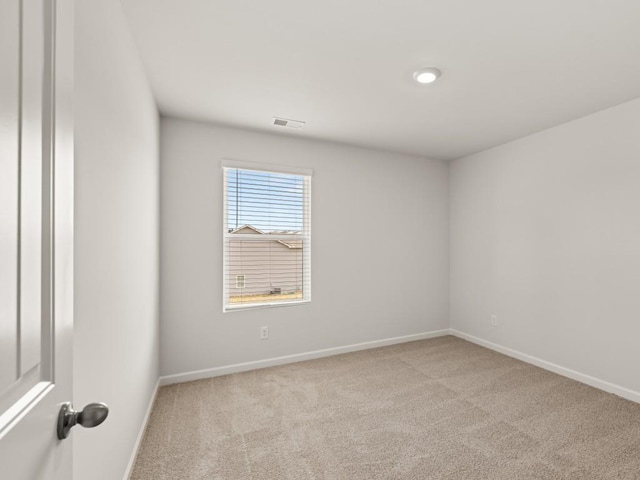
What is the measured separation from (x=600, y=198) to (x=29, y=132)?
12.2 feet

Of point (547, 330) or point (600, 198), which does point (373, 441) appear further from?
point (600, 198)

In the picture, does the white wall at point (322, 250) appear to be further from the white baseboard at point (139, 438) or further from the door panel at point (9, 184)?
the door panel at point (9, 184)

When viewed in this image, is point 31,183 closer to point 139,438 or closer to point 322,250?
point 139,438

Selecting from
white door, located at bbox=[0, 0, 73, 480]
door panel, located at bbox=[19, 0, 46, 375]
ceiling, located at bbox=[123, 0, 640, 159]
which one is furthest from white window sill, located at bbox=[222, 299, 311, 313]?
door panel, located at bbox=[19, 0, 46, 375]

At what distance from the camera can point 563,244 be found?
3049 mm

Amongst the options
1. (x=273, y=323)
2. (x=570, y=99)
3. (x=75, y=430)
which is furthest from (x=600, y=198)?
(x=75, y=430)

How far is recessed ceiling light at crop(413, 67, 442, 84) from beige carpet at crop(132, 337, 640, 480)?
2.42m

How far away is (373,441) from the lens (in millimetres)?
2049

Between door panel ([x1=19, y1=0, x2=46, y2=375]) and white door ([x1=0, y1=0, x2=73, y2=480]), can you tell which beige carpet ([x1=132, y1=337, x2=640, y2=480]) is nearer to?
white door ([x1=0, y1=0, x2=73, y2=480])

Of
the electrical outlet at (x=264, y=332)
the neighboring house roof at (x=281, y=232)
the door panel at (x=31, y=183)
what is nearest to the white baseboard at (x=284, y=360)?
Result: the electrical outlet at (x=264, y=332)

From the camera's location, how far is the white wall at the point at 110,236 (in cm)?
112

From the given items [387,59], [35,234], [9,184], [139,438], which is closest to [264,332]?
[139,438]

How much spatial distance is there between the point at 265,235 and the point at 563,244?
2.92m

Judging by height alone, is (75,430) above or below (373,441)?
above
